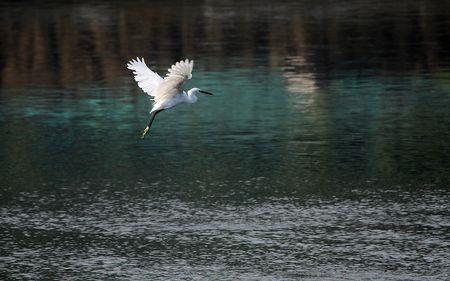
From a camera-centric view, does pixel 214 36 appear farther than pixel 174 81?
Yes

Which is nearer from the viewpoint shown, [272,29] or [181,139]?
[181,139]

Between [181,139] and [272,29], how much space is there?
12.5m

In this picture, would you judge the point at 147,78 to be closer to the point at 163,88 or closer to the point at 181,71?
the point at 163,88

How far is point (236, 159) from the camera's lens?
1486cm

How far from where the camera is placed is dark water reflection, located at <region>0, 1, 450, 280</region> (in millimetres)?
10859

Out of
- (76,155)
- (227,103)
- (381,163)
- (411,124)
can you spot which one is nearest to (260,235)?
(381,163)

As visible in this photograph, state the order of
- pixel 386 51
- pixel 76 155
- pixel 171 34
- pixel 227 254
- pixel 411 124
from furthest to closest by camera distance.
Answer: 1. pixel 171 34
2. pixel 386 51
3. pixel 411 124
4. pixel 76 155
5. pixel 227 254

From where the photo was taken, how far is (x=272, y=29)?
2831cm

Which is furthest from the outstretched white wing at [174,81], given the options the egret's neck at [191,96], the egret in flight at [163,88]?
the egret's neck at [191,96]

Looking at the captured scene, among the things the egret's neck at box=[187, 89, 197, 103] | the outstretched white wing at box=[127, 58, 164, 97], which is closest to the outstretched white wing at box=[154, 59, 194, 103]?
the outstretched white wing at box=[127, 58, 164, 97]

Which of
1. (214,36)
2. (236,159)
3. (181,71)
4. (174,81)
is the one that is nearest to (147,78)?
(174,81)

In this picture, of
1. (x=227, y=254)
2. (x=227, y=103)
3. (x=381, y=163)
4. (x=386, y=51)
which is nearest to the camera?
(x=227, y=254)

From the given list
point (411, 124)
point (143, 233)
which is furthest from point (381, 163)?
point (143, 233)

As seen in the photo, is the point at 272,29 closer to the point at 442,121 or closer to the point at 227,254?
the point at 442,121
